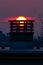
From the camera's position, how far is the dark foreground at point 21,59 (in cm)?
1026

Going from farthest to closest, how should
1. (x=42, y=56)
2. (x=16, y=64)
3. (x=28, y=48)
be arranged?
(x=28, y=48)
(x=42, y=56)
(x=16, y=64)

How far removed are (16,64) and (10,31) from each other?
9.56 ft

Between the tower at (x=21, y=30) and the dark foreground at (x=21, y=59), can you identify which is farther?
the tower at (x=21, y=30)

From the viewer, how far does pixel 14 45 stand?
41.6ft

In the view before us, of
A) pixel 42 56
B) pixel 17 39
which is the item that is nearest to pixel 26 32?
pixel 17 39

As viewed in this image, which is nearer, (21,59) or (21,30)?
(21,59)

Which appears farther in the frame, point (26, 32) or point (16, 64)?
point (26, 32)

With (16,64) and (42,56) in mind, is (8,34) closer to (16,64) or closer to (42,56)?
(42,56)

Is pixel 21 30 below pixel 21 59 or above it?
above

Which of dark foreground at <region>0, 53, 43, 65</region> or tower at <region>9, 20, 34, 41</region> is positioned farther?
tower at <region>9, 20, 34, 41</region>

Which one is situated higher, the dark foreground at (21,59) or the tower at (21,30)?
the tower at (21,30)

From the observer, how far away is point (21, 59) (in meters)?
11.1

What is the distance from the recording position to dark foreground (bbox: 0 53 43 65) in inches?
404

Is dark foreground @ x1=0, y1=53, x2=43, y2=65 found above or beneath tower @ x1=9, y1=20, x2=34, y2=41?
beneath
